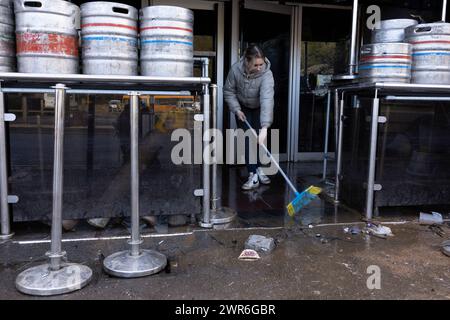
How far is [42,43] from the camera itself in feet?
10.2

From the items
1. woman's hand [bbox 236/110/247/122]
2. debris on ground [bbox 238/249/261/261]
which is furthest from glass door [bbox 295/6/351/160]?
debris on ground [bbox 238/249/261/261]

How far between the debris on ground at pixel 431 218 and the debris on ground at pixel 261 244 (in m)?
1.64

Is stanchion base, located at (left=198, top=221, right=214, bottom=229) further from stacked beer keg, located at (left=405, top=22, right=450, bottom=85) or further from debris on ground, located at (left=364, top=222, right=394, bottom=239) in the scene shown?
stacked beer keg, located at (left=405, top=22, right=450, bottom=85)

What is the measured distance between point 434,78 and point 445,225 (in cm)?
141

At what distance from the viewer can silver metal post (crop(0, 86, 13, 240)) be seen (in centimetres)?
321

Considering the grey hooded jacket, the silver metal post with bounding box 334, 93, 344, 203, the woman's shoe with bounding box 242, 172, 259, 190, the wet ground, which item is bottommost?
the wet ground

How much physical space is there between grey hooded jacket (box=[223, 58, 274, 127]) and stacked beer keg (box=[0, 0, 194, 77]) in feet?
4.42

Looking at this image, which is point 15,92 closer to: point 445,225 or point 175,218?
point 175,218

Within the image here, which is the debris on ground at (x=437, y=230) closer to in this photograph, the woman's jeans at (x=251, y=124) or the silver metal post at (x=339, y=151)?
the silver metal post at (x=339, y=151)

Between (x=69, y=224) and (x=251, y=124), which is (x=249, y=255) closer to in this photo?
(x=69, y=224)

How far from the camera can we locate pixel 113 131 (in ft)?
11.3

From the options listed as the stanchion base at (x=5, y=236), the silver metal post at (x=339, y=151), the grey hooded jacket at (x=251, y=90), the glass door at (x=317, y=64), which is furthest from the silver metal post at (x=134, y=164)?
the glass door at (x=317, y=64)

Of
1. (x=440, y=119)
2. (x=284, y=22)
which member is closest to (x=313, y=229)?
(x=440, y=119)

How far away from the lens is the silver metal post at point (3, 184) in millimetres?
3209
